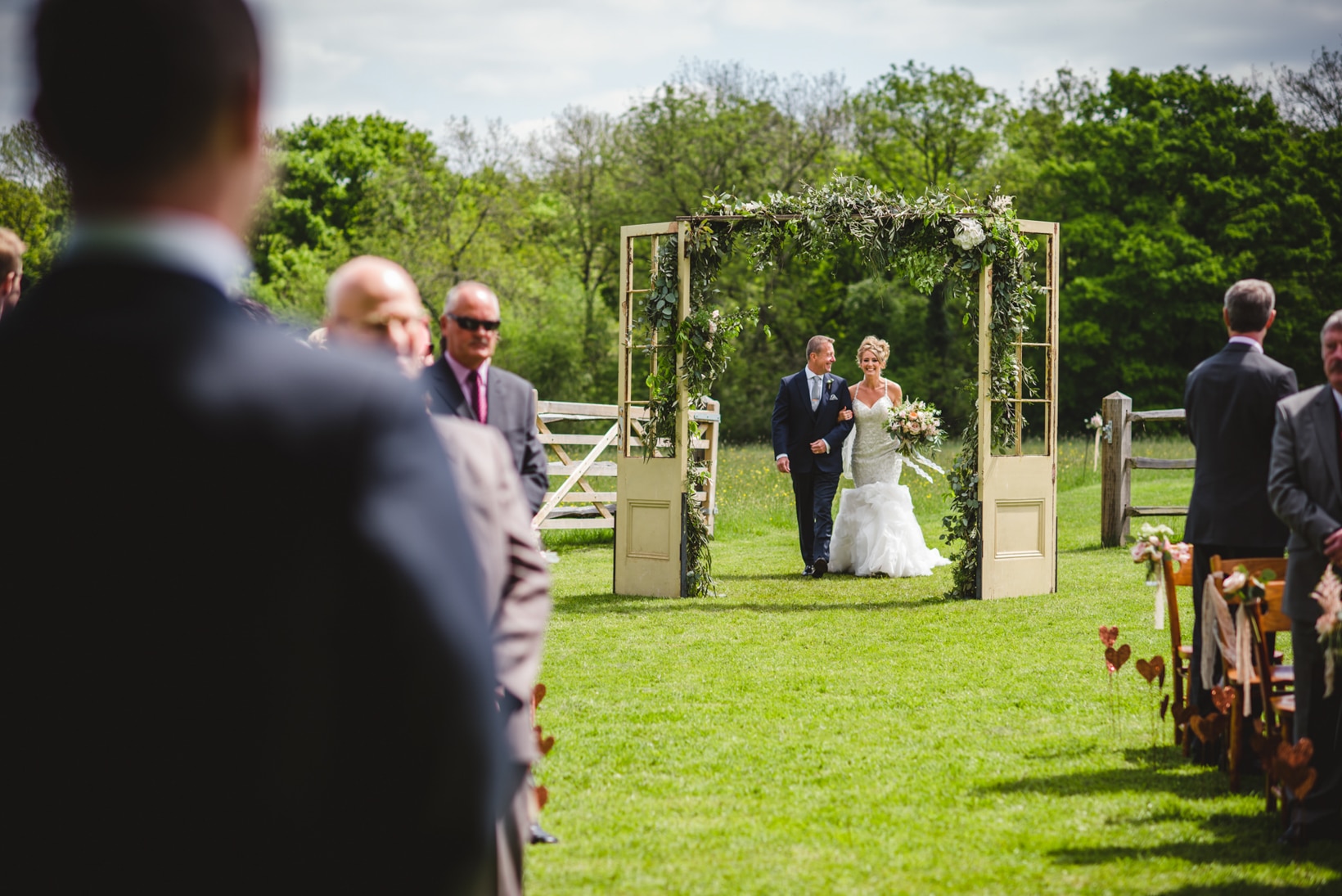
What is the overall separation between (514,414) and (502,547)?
243 centimetres

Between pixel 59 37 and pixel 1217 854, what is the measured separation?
17.4ft

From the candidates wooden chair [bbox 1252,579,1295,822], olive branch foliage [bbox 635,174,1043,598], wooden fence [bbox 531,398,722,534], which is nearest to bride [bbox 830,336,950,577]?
olive branch foliage [bbox 635,174,1043,598]

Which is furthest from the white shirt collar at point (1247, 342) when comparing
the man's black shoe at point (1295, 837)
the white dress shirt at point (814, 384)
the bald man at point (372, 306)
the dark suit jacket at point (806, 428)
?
the white dress shirt at point (814, 384)

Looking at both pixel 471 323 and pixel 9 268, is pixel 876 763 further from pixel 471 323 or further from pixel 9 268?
pixel 9 268

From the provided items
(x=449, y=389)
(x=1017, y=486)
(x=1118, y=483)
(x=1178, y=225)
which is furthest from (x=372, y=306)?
(x=1178, y=225)

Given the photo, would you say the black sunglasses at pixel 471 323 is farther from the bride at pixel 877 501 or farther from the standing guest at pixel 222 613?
the bride at pixel 877 501

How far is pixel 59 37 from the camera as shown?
1245mm

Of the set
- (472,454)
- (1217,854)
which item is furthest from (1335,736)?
(472,454)

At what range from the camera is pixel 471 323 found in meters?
4.89

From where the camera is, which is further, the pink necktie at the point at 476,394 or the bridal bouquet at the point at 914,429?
the bridal bouquet at the point at 914,429

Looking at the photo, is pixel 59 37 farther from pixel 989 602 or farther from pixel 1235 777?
pixel 989 602

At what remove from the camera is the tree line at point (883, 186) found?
44.5 metres

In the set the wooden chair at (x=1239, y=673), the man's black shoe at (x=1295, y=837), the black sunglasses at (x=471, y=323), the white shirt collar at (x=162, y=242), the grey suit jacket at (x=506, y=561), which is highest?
the black sunglasses at (x=471, y=323)

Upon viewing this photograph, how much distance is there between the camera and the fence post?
17.0 meters
